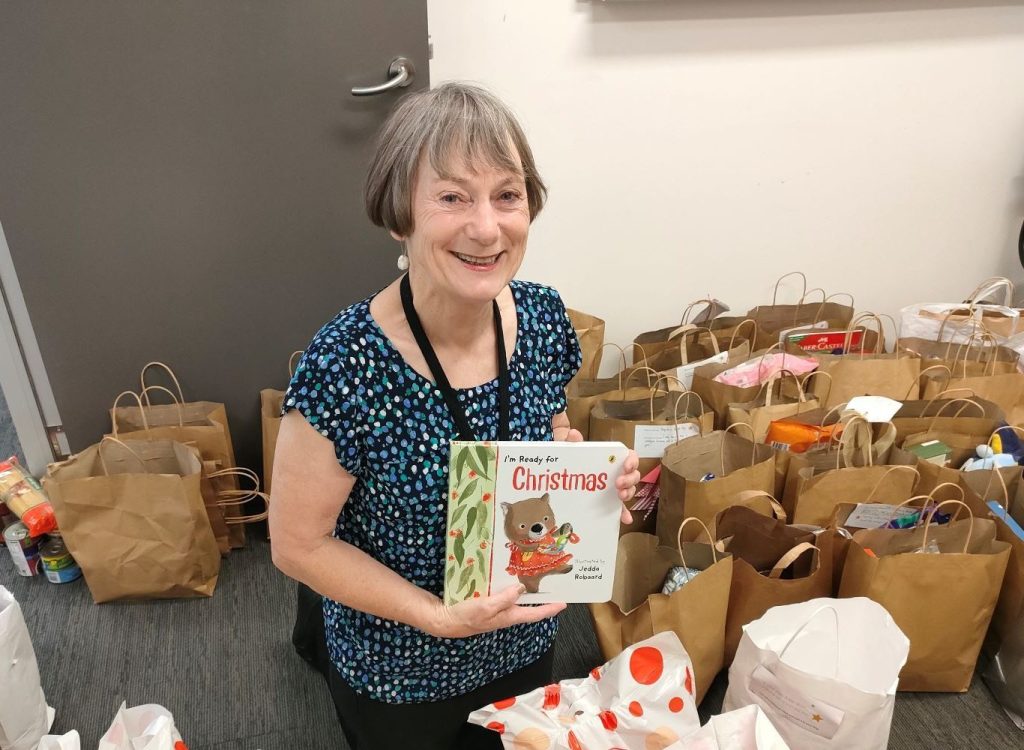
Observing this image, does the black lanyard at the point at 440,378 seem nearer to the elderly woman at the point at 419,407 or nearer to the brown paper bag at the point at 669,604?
the elderly woman at the point at 419,407

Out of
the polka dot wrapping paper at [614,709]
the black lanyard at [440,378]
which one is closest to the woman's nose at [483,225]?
the black lanyard at [440,378]

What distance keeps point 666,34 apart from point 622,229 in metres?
0.58

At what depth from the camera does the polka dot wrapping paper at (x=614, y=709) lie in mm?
1143

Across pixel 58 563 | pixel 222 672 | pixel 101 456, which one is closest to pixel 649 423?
pixel 222 672

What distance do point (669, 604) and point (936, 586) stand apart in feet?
1.90

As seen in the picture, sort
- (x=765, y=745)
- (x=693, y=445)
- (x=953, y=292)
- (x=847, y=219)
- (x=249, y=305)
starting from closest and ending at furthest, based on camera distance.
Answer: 1. (x=765, y=745)
2. (x=693, y=445)
3. (x=249, y=305)
4. (x=847, y=219)
5. (x=953, y=292)

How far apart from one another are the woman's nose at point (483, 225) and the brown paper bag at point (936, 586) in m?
1.10

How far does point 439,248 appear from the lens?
0.93 metres

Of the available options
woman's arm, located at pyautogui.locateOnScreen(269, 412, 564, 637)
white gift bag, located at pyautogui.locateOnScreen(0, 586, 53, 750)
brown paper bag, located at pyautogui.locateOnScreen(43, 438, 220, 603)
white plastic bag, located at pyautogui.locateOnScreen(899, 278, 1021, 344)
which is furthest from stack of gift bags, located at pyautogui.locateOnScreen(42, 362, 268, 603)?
white plastic bag, located at pyautogui.locateOnScreen(899, 278, 1021, 344)

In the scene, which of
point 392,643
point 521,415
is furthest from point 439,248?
point 392,643

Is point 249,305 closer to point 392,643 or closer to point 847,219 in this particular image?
point 392,643

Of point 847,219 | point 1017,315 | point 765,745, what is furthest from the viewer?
point 847,219

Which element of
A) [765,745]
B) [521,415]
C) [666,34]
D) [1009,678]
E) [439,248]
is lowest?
[1009,678]

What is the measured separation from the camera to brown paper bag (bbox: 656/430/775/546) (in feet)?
5.32
